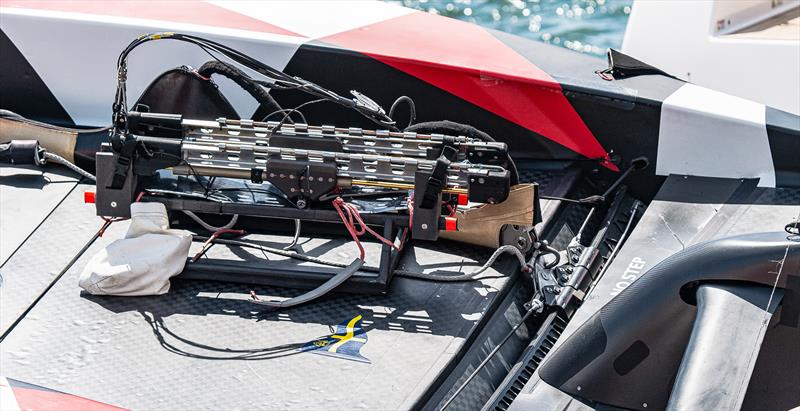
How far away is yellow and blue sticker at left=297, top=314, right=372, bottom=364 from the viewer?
2287 mm

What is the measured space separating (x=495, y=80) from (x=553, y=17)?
5.41 m

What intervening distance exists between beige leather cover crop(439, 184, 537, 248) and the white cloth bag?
70 centimetres

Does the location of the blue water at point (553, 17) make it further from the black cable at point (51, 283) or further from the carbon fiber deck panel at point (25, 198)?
the black cable at point (51, 283)

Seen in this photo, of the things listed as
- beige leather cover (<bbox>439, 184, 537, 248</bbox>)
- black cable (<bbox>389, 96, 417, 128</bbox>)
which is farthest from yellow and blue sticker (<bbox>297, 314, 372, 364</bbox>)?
black cable (<bbox>389, 96, 417, 128</bbox>)

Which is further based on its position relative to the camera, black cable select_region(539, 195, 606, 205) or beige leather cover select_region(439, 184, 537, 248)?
black cable select_region(539, 195, 606, 205)

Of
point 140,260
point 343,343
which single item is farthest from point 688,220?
point 140,260

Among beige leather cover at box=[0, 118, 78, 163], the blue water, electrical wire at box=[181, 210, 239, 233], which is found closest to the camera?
electrical wire at box=[181, 210, 239, 233]

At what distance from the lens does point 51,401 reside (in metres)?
2.05

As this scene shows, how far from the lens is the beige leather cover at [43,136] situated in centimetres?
303

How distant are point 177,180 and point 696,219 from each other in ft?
4.69

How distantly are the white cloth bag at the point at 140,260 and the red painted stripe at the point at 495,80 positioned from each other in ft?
2.73

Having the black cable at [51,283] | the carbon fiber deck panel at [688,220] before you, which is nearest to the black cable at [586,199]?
the carbon fiber deck panel at [688,220]

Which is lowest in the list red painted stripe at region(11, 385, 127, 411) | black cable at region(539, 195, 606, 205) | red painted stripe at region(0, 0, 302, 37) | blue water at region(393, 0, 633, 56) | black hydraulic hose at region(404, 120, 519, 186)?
blue water at region(393, 0, 633, 56)

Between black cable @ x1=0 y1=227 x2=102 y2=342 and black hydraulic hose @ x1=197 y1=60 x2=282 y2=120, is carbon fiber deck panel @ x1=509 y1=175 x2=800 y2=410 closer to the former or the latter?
black hydraulic hose @ x1=197 y1=60 x2=282 y2=120
